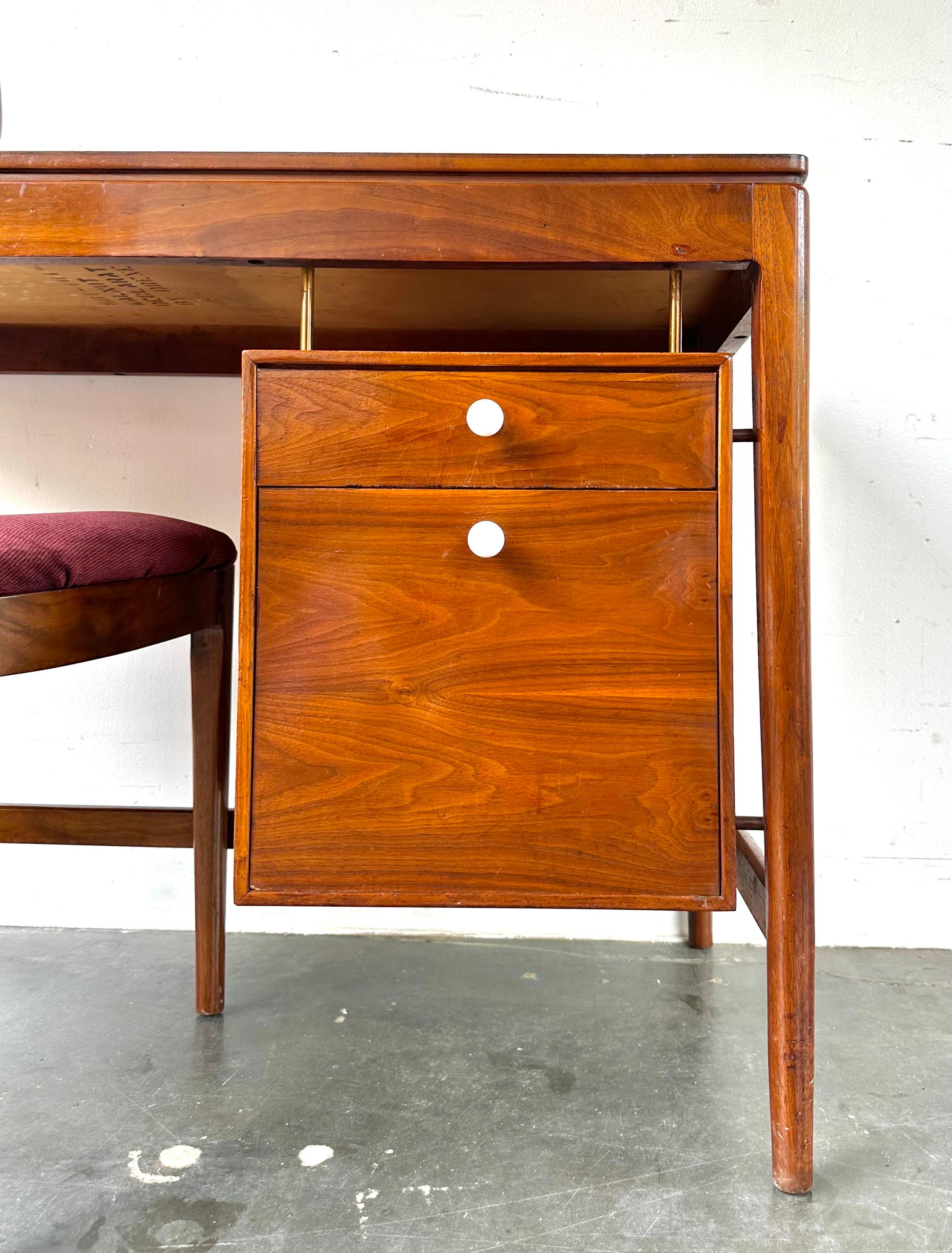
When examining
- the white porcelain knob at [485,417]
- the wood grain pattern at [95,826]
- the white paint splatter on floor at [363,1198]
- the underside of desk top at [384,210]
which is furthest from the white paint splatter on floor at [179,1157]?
the underside of desk top at [384,210]

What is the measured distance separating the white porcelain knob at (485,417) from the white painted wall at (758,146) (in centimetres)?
74

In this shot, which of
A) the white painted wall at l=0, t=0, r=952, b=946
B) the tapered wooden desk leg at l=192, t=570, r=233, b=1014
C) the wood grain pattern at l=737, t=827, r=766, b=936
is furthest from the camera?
the white painted wall at l=0, t=0, r=952, b=946

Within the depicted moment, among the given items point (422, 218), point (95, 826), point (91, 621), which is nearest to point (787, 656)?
point (422, 218)

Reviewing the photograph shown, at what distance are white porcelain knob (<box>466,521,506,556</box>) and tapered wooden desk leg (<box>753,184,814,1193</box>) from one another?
241mm

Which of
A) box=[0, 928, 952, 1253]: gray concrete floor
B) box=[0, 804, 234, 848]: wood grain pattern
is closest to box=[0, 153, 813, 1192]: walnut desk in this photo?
box=[0, 928, 952, 1253]: gray concrete floor

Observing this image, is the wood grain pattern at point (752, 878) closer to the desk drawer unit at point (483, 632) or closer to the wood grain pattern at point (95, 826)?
the desk drawer unit at point (483, 632)

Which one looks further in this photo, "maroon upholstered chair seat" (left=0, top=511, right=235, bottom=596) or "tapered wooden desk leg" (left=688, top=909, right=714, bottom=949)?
"tapered wooden desk leg" (left=688, top=909, right=714, bottom=949)

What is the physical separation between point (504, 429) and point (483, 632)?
175mm

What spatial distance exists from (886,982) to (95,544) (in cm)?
115

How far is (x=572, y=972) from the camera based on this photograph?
1305 mm

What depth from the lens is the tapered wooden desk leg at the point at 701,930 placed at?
139cm

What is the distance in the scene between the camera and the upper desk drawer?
0.81 meters

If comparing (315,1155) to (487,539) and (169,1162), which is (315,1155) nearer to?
(169,1162)

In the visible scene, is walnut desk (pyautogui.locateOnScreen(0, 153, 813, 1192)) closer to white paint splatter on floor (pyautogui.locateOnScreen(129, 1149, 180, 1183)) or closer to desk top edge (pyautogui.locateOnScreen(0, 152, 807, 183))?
desk top edge (pyautogui.locateOnScreen(0, 152, 807, 183))
